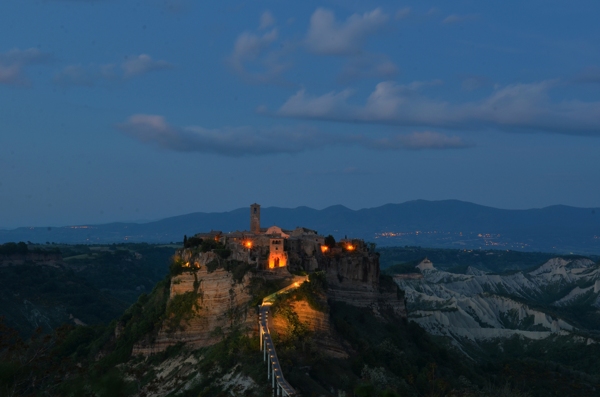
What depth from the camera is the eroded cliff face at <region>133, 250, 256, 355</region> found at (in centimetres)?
6162

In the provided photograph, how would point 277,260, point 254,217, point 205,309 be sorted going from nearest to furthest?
point 205,309
point 277,260
point 254,217

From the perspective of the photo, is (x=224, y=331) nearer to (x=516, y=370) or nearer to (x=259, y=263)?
Result: (x=259, y=263)

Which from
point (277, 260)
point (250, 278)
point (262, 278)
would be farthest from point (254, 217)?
point (250, 278)

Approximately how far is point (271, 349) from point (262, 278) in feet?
31.2

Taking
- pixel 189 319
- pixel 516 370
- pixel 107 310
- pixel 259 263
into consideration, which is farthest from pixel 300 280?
pixel 107 310

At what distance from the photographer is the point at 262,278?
205 ft


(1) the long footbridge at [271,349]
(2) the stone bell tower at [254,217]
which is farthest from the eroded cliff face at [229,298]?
(2) the stone bell tower at [254,217]

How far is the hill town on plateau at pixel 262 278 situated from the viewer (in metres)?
59.6

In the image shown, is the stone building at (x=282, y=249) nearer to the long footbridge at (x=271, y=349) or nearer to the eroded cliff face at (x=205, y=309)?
the eroded cliff face at (x=205, y=309)

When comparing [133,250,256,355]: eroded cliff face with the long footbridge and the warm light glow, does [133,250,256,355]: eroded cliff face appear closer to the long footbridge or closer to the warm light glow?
the long footbridge

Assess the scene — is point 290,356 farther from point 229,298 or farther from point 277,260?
point 277,260

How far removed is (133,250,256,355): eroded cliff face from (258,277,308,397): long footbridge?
5.25 ft

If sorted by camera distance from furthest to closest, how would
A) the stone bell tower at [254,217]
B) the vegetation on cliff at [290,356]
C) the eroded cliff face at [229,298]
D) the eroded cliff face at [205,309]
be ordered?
the stone bell tower at [254,217], the eroded cliff face at [205,309], the eroded cliff face at [229,298], the vegetation on cliff at [290,356]

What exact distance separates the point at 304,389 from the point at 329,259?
20383mm
